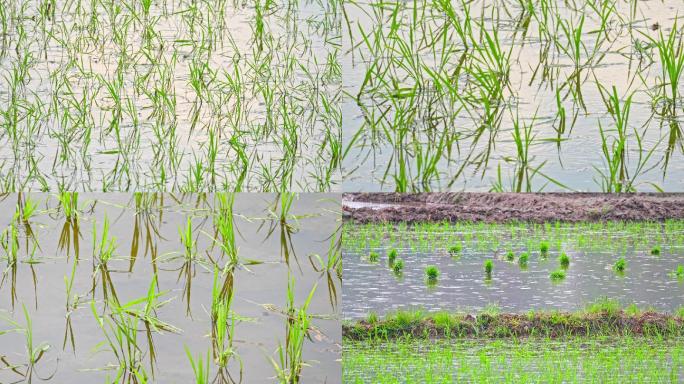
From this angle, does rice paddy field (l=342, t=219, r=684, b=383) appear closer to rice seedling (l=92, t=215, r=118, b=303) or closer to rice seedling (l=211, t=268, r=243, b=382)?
rice seedling (l=211, t=268, r=243, b=382)

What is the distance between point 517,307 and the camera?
2.31 meters

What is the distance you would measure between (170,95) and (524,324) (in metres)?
1.25

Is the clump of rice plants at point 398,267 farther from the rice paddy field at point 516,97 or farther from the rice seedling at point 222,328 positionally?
the rice seedling at point 222,328

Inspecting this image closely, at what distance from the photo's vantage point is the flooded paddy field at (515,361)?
2320 mm

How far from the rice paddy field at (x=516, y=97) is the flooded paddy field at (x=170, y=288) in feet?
0.99

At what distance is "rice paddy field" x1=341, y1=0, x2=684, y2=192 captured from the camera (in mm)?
2346

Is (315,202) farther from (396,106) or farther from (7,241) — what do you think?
(7,241)

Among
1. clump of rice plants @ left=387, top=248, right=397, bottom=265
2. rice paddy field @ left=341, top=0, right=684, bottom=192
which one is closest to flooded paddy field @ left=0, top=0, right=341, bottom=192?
rice paddy field @ left=341, top=0, right=684, bottom=192

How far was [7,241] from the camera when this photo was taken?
2357 millimetres

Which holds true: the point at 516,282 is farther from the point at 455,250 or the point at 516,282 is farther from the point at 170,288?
the point at 170,288

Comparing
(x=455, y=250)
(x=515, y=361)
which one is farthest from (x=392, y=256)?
(x=515, y=361)

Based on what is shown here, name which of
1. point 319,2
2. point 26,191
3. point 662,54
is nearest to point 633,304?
point 662,54

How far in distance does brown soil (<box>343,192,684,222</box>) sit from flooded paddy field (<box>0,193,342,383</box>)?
18 cm

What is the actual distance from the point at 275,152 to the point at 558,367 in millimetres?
1040
